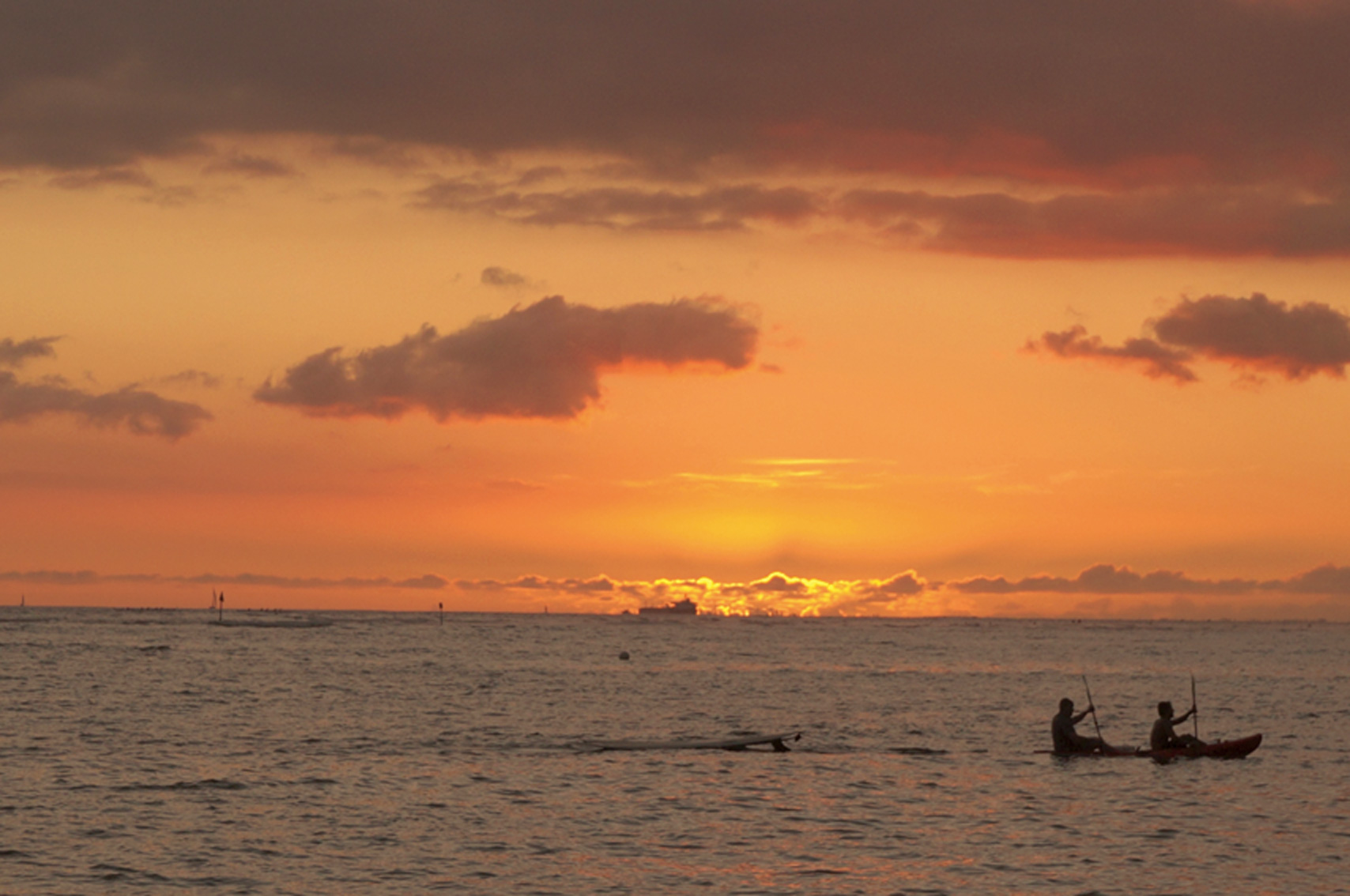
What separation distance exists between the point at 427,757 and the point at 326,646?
130m

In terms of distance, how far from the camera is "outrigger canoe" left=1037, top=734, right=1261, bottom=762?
154ft

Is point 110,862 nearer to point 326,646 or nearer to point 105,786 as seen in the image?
point 105,786

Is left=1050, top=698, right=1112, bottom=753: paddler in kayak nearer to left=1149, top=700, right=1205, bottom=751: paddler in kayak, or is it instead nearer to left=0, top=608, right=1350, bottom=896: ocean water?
left=0, top=608, right=1350, bottom=896: ocean water

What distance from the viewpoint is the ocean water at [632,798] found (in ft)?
95.7

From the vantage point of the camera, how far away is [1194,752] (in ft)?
155

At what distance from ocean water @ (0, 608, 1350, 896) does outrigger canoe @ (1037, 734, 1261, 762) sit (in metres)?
0.49

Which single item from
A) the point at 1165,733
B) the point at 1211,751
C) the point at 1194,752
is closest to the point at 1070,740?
the point at 1165,733

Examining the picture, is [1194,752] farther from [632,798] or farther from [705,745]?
[632,798]

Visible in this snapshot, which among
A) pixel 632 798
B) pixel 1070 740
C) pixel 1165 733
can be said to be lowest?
pixel 632 798

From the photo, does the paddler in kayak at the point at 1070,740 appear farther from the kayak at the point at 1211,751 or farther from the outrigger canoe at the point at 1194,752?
the kayak at the point at 1211,751

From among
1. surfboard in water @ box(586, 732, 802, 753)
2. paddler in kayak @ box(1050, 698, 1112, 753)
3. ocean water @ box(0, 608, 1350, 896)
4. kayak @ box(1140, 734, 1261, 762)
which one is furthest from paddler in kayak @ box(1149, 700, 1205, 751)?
surfboard in water @ box(586, 732, 802, 753)

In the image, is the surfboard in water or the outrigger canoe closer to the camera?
the outrigger canoe

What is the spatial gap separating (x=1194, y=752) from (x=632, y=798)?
21.1 m

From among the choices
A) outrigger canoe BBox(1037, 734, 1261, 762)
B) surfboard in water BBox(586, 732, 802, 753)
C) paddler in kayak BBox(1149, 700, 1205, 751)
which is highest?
paddler in kayak BBox(1149, 700, 1205, 751)
